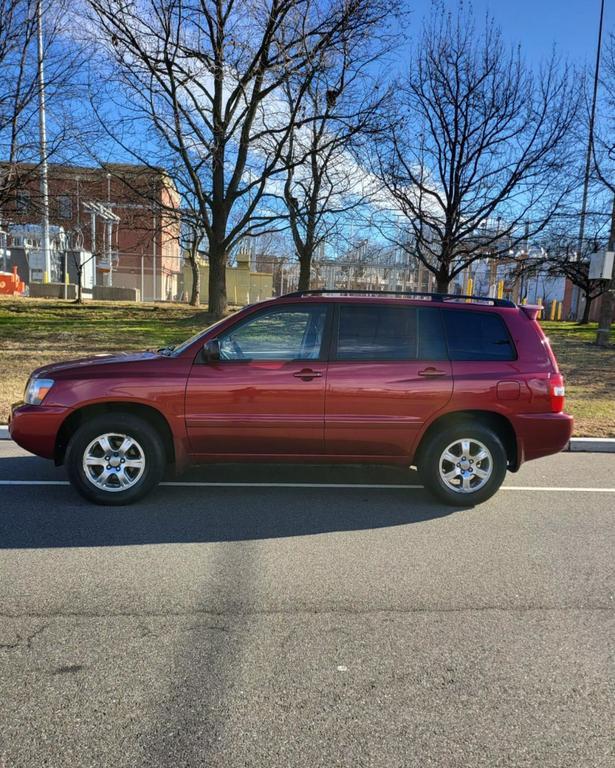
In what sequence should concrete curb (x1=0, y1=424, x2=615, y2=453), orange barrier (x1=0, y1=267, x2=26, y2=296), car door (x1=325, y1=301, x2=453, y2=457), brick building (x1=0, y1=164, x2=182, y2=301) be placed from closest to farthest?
car door (x1=325, y1=301, x2=453, y2=457), concrete curb (x1=0, y1=424, x2=615, y2=453), brick building (x1=0, y1=164, x2=182, y2=301), orange barrier (x1=0, y1=267, x2=26, y2=296)

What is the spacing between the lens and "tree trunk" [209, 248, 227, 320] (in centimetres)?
2009

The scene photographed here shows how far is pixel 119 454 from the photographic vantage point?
5000 mm

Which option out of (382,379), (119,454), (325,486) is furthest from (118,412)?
(382,379)

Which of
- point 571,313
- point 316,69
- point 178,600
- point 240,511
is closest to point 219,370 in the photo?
point 240,511

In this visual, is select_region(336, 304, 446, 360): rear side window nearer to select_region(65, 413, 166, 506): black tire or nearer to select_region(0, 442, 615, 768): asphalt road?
select_region(0, 442, 615, 768): asphalt road

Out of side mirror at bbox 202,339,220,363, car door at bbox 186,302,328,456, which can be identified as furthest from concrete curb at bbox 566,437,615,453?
side mirror at bbox 202,339,220,363

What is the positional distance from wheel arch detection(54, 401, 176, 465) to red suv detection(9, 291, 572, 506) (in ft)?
0.04

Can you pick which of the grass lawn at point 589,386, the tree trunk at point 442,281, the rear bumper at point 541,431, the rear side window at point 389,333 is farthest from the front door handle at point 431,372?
the tree trunk at point 442,281

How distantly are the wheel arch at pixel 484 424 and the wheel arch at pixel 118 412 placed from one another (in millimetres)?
2222

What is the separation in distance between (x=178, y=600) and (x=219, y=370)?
6.89 ft

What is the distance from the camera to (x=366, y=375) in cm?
508

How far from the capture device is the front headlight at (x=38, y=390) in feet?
16.4

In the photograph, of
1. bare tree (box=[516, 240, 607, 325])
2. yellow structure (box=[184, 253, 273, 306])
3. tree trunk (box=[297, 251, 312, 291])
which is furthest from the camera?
yellow structure (box=[184, 253, 273, 306])

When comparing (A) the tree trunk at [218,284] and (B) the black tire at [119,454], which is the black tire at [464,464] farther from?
(A) the tree trunk at [218,284]
